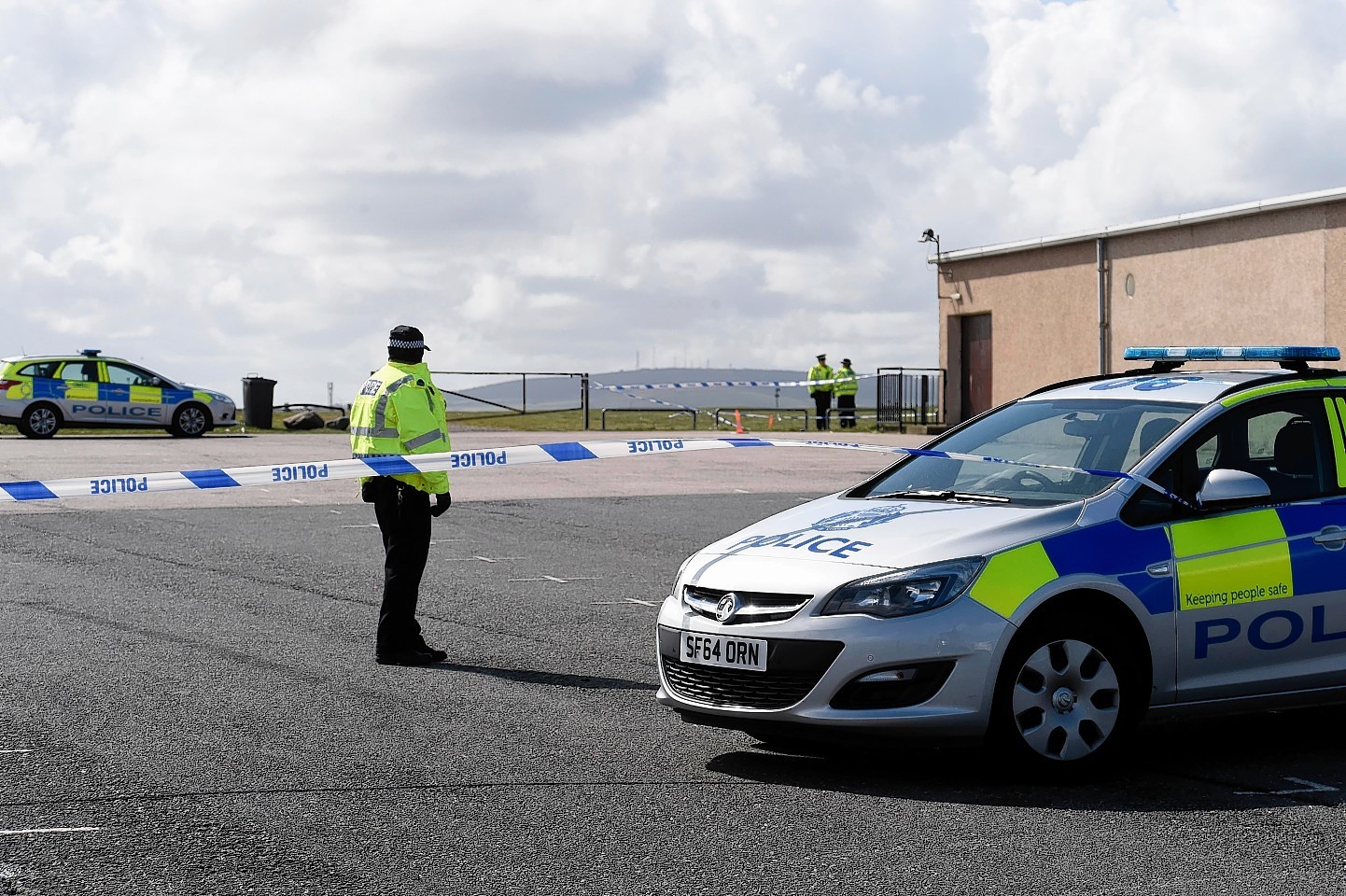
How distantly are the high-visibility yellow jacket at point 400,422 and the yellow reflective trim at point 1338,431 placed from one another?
14.4 feet

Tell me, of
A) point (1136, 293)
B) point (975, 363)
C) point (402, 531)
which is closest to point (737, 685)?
point (402, 531)

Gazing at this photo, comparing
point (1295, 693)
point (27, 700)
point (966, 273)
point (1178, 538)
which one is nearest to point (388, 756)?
point (27, 700)

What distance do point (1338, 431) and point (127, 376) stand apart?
29.1m

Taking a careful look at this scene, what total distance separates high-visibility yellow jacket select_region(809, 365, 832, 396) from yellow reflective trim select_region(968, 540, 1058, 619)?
1180 inches

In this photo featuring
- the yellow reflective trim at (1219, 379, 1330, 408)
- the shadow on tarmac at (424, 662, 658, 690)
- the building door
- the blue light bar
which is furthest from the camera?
the building door

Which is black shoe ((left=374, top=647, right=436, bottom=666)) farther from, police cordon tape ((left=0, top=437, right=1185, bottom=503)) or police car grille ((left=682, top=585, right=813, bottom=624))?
police car grille ((left=682, top=585, right=813, bottom=624))

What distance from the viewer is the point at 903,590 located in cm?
579

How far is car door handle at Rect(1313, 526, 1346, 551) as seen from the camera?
6508 mm

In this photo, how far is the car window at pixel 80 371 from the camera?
3183 centimetres

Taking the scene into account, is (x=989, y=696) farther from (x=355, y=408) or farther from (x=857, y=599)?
(x=355, y=408)

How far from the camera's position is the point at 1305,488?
6.68 metres

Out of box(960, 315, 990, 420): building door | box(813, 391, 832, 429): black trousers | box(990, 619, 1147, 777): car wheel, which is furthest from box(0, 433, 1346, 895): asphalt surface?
box(813, 391, 832, 429): black trousers

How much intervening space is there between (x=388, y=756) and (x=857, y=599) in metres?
1.92

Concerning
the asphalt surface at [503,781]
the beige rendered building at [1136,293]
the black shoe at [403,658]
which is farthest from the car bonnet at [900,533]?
the beige rendered building at [1136,293]
